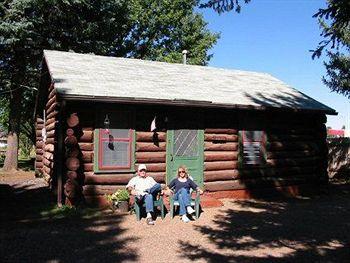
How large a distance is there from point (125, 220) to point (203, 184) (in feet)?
12.5

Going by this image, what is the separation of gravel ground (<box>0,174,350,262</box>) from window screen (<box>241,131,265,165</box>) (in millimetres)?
2896

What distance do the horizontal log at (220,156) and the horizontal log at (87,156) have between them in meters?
3.59

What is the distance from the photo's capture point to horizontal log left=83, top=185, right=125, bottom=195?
12055 millimetres

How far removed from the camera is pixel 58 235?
8.96 metres

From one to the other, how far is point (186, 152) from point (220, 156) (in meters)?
1.22

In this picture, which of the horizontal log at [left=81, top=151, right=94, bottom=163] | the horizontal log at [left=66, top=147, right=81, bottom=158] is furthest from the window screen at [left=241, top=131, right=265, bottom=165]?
the horizontal log at [left=66, top=147, right=81, bottom=158]

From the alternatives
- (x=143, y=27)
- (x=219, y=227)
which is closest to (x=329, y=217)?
(x=219, y=227)

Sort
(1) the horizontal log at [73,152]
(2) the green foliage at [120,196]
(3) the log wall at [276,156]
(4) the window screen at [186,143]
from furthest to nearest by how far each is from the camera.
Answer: (3) the log wall at [276,156] < (4) the window screen at [186,143] < (1) the horizontal log at [73,152] < (2) the green foliage at [120,196]

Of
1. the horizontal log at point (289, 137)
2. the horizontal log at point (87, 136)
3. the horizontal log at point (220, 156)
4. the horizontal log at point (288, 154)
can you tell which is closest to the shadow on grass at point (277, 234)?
the horizontal log at point (220, 156)

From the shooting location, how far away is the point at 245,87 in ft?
53.4

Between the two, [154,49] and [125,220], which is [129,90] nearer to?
[125,220]

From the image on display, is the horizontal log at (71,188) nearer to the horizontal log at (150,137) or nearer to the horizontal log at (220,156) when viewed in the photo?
the horizontal log at (150,137)

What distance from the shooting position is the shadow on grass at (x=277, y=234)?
7672 mm

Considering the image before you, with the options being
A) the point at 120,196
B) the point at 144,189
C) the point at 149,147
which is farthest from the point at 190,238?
the point at 149,147
